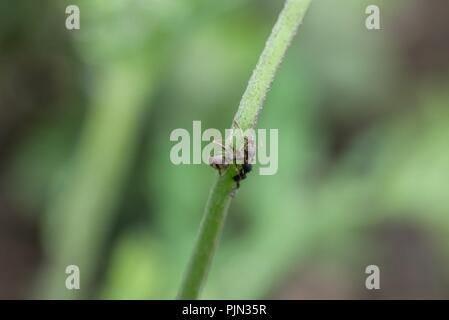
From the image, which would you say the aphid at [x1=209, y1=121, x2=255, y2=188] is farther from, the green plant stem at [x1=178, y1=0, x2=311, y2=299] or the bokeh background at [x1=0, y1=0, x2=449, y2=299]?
the bokeh background at [x1=0, y1=0, x2=449, y2=299]

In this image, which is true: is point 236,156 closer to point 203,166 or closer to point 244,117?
point 244,117

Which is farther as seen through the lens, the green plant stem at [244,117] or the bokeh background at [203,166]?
the bokeh background at [203,166]

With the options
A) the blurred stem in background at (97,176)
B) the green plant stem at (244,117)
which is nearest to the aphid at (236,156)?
the green plant stem at (244,117)

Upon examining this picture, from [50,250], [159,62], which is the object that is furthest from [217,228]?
[50,250]

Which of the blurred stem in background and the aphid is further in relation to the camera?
the blurred stem in background

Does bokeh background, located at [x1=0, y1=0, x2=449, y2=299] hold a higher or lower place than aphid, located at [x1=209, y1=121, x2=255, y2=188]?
higher

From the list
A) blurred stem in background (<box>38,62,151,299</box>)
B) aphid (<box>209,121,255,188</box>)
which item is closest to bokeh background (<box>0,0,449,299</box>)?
blurred stem in background (<box>38,62,151,299</box>)

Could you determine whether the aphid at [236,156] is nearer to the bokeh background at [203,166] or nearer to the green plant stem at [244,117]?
the green plant stem at [244,117]
